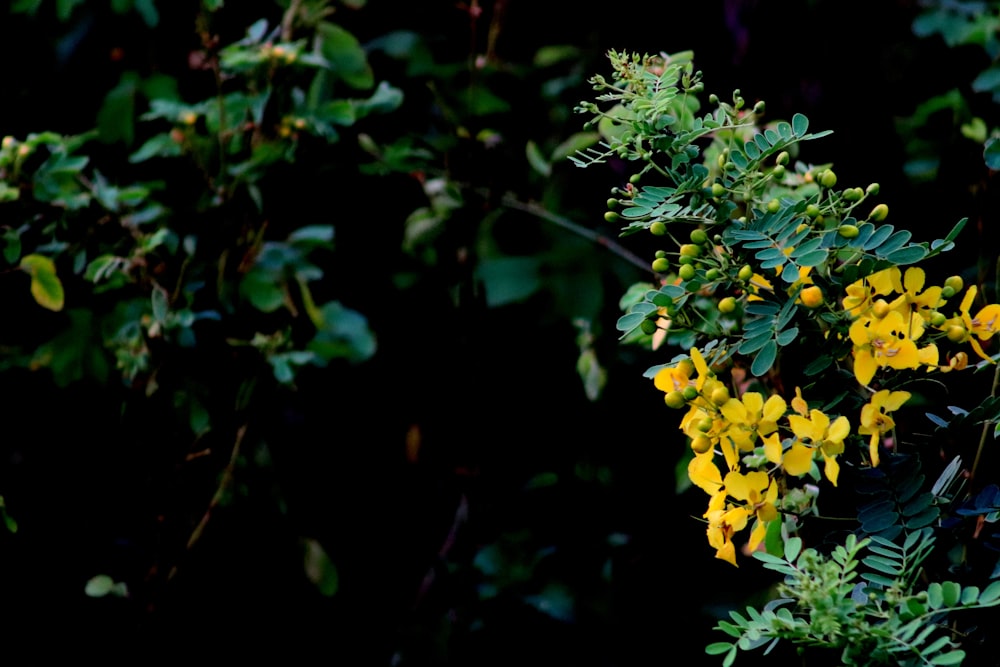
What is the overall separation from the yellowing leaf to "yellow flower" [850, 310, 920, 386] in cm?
107

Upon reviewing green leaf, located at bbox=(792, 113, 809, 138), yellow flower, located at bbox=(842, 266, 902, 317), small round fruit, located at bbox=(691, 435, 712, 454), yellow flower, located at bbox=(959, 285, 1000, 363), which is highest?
green leaf, located at bbox=(792, 113, 809, 138)

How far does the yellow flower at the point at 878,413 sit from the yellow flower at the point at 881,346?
18 millimetres

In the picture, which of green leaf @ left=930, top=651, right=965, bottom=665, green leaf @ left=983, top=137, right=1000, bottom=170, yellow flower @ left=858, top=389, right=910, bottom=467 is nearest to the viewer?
green leaf @ left=930, top=651, right=965, bottom=665

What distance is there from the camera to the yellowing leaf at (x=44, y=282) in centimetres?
125

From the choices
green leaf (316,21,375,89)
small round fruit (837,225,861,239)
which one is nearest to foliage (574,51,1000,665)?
small round fruit (837,225,861,239)

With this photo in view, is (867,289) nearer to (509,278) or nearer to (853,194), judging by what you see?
(853,194)

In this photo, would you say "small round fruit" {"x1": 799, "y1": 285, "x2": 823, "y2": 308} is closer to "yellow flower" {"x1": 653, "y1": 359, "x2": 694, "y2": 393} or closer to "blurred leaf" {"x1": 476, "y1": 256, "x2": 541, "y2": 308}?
"yellow flower" {"x1": 653, "y1": 359, "x2": 694, "y2": 393}

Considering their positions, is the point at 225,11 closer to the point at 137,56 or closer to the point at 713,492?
the point at 137,56

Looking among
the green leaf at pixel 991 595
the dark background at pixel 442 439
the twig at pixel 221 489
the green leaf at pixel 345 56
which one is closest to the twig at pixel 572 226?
the dark background at pixel 442 439

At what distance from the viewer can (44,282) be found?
49.4 inches

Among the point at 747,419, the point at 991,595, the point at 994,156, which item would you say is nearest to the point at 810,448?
the point at 747,419

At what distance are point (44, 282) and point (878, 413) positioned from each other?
3.61 ft

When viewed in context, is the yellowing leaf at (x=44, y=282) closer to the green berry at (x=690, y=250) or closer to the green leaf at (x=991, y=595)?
the green berry at (x=690, y=250)

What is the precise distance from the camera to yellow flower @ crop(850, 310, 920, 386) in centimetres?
64
